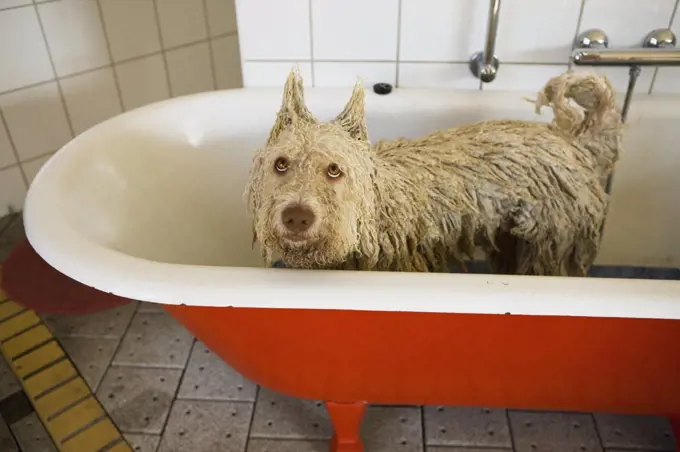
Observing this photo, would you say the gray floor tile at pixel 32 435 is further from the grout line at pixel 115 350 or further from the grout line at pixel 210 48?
the grout line at pixel 210 48

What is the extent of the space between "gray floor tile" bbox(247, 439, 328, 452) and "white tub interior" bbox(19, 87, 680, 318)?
440 millimetres

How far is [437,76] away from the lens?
1.57m

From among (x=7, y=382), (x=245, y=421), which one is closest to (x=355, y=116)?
(x=245, y=421)

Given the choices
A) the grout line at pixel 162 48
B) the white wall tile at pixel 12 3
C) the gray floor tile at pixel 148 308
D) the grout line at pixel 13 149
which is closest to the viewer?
the gray floor tile at pixel 148 308

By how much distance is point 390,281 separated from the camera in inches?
36.3

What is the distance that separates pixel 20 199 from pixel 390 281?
5.59 feet

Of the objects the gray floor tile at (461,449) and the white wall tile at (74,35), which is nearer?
the gray floor tile at (461,449)

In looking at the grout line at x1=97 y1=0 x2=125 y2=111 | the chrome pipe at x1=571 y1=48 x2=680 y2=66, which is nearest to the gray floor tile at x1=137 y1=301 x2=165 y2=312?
the grout line at x1=97 y1=0 x2=125 y2=111

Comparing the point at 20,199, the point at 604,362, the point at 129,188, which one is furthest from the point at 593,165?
the point at 20,199

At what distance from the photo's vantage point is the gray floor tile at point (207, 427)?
1343 millimetres

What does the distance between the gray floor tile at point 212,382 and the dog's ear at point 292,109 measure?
0.71m

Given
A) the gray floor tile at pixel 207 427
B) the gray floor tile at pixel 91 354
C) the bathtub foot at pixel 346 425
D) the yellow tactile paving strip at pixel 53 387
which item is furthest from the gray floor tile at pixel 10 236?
the bathtub foot at pixel 346 425

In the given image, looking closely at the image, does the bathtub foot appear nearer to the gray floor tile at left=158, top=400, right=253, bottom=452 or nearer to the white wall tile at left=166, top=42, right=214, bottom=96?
the gray floor tile at left=158, top=400, right=253, bottom=452

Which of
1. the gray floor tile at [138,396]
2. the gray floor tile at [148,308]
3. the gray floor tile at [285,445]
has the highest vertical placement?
the gray floor tile at [148,308]
